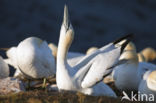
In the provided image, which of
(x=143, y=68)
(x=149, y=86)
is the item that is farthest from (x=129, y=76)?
(x=149, y=86)

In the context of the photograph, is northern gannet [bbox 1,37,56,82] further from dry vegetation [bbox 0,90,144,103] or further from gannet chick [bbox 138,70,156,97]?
dry vegetation [bbox 0,90,144,103]


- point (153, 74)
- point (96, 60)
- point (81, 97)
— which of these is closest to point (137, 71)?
point (153, 74)

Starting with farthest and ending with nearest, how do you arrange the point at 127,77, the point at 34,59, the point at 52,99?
the point at 127,77
the point at 34,59
the point at 52,99

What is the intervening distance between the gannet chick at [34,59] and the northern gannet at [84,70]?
1098 mm

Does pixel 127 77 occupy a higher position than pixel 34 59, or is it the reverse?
pixel 34 59

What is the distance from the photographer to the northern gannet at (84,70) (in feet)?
15.9

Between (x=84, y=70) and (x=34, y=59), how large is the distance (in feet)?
4.25

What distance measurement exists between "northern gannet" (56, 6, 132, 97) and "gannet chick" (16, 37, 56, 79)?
1098 millimetres

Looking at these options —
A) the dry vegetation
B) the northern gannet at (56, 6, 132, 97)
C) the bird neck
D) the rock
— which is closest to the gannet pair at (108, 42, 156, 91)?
the northern gannet at (56, 6, 132, 97)

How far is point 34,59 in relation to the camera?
6.11m

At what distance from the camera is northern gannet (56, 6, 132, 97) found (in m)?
4.85

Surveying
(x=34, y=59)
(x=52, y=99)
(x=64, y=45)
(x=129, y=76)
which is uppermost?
(x=34, y=59)

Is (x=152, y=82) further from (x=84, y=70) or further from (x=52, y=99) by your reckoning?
(x=52, y=99)

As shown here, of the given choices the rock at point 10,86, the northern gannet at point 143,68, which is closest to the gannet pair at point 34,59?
the rock at point 10,86
